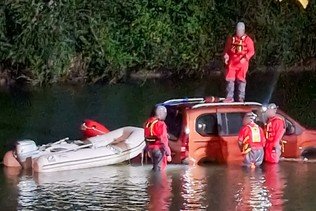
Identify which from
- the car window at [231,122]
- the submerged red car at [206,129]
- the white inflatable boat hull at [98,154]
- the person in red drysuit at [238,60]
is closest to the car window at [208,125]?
the submerged red car at [206,129]

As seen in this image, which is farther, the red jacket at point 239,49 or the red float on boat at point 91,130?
the red float on boat at point 91,130

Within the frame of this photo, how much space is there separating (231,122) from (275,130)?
91cm

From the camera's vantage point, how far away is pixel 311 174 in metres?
17.3

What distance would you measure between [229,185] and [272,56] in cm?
2602

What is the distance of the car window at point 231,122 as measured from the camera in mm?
18266

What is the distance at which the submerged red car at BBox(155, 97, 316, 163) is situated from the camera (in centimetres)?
1795

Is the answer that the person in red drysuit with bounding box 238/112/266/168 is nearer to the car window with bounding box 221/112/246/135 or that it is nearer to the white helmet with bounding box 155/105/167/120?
the car window with bounding box 221/112/246/135

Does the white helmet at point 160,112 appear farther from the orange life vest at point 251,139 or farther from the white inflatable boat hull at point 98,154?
the orange life vest at point 251,139

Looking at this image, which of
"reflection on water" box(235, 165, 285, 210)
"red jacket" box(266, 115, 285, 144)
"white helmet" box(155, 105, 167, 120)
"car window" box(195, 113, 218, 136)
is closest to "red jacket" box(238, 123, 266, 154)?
"red jacket" box(266, 115, 285, 144)

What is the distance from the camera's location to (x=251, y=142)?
17.5 m

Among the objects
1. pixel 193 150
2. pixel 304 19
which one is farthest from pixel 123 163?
pixel 304 19

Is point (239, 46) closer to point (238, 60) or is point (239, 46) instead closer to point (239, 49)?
point (239, 49)

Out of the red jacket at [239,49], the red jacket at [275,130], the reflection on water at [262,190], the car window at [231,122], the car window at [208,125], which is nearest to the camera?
the reflection on water at [262,190]

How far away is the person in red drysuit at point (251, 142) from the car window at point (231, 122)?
500 millimetres
